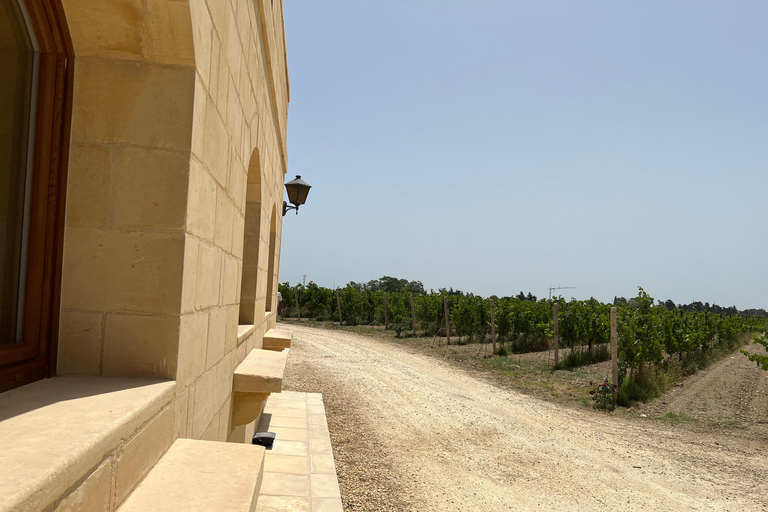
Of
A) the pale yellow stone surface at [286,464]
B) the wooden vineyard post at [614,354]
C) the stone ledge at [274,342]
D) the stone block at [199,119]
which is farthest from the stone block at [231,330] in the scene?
the wooden vineyard post at [614,354]

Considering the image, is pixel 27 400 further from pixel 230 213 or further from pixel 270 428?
pixel 270 428

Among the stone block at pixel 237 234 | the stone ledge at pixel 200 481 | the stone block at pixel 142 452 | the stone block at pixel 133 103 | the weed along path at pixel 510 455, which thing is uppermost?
the stone block at pixel 133 103

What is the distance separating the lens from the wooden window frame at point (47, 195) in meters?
1.48

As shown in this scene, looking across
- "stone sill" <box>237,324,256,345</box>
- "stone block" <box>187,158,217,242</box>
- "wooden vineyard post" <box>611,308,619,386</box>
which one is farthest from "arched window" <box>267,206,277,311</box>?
"wooden vineyard post" <box>611,308,619,386</box>

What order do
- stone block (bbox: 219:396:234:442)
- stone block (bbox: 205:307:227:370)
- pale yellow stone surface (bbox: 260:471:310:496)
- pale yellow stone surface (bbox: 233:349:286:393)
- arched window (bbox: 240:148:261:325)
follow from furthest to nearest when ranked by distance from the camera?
arched window (bbox: 240:148:261:325), pale yellow stone surface (bbox: 260:471:310:496), pale yellow stone surface (bbox: 233:349:286:393), stone block (bbox: 219:396:234:442), stone block (bbox: 205:307:227:370)

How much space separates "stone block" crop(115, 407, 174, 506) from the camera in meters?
1.29

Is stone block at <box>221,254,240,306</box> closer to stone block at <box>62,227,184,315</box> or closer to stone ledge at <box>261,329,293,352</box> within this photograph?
stone block at <box>62,227,184,315</box>

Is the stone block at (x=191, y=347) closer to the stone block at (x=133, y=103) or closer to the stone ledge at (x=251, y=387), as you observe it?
the stone block at (x=133, y=103)

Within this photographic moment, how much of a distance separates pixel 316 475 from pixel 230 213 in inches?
107

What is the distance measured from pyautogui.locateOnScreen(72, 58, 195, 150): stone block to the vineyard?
32.9 ft

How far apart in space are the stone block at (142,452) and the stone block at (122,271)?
13.5 inches

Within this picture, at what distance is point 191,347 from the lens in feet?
6.20

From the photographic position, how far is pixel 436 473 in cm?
541

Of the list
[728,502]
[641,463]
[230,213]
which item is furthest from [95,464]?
[641,463]
